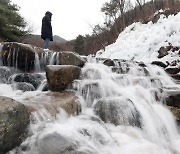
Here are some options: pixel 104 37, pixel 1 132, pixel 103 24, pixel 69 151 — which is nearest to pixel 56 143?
pixel 69 151

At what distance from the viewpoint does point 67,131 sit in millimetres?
3711

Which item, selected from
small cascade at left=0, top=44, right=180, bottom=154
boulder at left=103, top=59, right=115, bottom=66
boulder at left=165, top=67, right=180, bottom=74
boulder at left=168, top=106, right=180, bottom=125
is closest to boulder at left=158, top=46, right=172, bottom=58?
boulder at left=165, top=67, right=180, bottom=74

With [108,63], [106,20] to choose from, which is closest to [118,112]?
[108,63]

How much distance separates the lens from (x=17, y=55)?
7164mm

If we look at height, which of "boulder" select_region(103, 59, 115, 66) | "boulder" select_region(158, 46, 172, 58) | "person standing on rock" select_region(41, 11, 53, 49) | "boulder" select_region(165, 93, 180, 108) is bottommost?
"boulder" select_region(165, 93, 180, 108)

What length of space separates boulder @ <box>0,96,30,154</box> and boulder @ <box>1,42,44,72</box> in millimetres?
3783

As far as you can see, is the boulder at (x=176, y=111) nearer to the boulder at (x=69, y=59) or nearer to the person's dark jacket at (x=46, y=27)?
the boulder at (x=69, y=59)

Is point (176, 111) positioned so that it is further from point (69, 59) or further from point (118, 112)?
point (69, 59)

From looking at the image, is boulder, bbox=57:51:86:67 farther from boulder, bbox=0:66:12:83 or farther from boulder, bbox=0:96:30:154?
boulder, bbox=0:96:30:154

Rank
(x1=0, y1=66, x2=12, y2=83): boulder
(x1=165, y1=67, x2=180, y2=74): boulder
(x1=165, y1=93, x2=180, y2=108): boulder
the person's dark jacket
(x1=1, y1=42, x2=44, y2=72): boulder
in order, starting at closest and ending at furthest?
(x1=165, y1=93, x2=180, y2=108): boulder < (x1=0, y1=66, x2=12, y2=83): boulder < (x1=1, y1=42, x2=44, y2=72): boulder < (x1=165, y1=67, x2=180, y2=74): boulder < the person's dark jacket

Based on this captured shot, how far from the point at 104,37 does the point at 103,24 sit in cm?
397

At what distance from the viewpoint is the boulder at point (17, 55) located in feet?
23.5

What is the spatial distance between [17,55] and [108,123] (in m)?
3.82

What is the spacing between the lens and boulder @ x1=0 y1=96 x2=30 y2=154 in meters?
3.19
